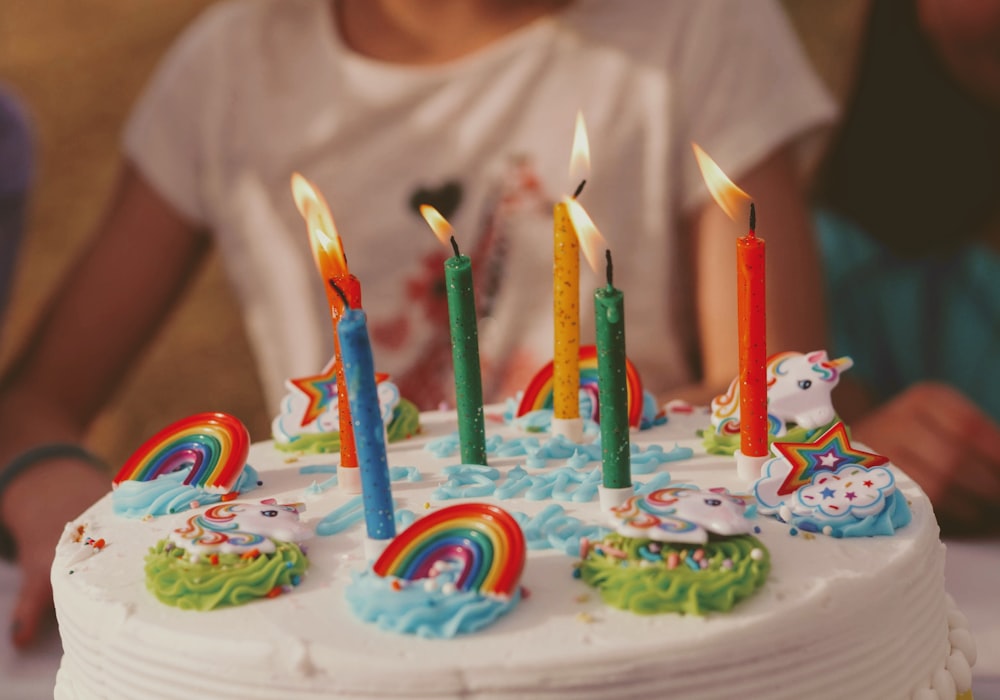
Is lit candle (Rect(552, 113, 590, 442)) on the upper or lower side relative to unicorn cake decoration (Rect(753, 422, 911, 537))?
upper

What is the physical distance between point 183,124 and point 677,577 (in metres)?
1.30

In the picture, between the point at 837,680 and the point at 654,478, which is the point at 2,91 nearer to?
the point at 654,478

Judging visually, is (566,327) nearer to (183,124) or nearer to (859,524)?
(859,524)

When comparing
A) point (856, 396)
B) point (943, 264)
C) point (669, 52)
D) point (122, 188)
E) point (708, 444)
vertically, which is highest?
point (669, 52)

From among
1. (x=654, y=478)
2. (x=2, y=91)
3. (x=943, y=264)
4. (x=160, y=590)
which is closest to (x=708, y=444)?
(x=654, y=478)

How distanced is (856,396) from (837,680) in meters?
1.18

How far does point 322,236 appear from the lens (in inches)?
37.0

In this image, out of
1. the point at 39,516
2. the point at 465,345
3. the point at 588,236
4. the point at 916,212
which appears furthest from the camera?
the point at 916,212

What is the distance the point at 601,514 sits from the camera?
927mm

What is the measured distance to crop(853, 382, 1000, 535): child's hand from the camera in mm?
1506

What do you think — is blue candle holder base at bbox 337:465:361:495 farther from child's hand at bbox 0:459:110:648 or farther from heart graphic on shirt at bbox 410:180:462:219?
heart graphic on shirt at bbox 410:180:462:219

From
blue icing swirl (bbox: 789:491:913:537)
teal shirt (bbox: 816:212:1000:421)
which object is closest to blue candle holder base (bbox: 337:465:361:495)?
blue icing swirl (bbox: 789:491:913:537)

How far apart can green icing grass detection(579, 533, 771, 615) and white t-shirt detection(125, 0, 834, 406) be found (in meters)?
0.89

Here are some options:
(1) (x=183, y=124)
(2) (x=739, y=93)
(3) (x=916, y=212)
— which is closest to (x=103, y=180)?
(1) (x=183, y=124)
